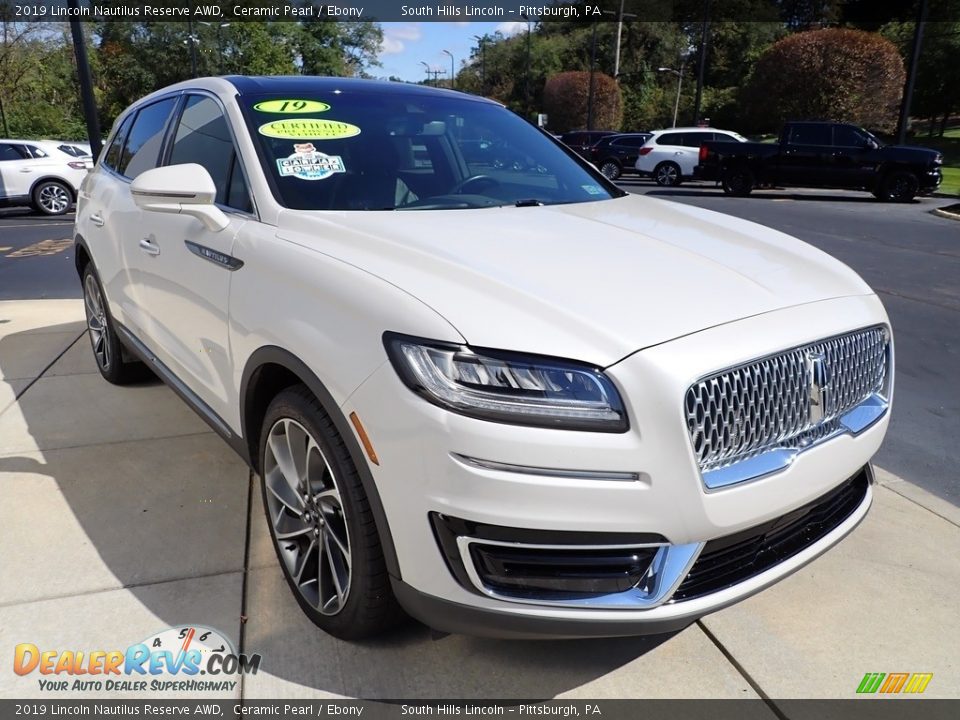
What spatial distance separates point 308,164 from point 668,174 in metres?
21.0

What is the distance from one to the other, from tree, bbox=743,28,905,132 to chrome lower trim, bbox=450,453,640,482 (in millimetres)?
35544

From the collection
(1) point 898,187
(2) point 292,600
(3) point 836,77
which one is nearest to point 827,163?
(1) point 898,187

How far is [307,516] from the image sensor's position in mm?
2387

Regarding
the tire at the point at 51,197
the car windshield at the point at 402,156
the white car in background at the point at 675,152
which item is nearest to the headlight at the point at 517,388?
the car windshield at the point at 402,156

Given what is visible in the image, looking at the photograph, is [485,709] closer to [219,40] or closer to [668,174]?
[668,174]

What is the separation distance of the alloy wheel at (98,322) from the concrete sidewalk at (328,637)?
1.07m

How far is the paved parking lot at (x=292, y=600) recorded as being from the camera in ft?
7.38

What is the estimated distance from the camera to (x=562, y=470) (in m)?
1.73

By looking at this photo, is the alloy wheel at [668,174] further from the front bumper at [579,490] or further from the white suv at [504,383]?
the front bumper at [579,490]

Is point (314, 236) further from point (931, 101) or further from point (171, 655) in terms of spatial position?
point (931, 101)

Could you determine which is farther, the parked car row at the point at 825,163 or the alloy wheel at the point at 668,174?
the alloy wheel at the point at 668,174

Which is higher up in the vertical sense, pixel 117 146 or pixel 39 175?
pixel 117 146

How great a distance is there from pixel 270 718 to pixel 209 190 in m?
1.70

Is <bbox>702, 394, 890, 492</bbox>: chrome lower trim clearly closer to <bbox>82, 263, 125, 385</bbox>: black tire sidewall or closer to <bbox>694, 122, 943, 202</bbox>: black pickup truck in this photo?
<bbox>82, 263, 125, 385</bbox>: black tire sidewall
